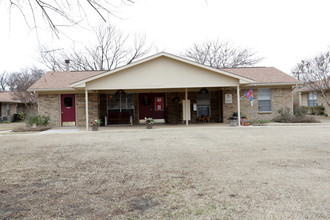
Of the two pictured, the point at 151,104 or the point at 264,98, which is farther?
the point at 151,104

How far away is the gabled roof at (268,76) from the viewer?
53.3ft

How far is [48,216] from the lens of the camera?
127 inches

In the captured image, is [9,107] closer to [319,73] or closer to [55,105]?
[55,105]

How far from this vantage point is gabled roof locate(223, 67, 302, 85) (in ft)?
53.3

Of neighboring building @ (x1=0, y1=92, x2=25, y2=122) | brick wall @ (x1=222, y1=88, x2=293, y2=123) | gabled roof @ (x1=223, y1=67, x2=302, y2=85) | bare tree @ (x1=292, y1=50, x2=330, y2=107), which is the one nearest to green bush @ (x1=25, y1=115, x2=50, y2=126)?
brick wall @ (x1=222, y1=88, x2=293, y2=123)

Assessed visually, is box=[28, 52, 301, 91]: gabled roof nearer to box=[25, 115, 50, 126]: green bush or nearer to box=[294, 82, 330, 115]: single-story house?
box=[25, 115, 50, 126]: green bush

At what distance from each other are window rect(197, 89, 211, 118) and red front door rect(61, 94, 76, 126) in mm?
7935

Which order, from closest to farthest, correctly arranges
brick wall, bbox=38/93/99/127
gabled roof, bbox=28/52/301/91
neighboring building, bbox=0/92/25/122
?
1. gabled roof, bbox=28/52/301/91
2. brick wall, bbox=38/93/99/127
3. neighboring building, bbox=0/92/25/122

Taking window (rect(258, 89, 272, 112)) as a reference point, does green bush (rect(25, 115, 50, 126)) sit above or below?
below

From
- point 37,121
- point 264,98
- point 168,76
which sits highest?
point 168,76

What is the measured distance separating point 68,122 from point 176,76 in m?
7.57

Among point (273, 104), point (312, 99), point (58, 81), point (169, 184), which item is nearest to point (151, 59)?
point (58, 81)

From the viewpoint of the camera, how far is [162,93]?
59.3 feet

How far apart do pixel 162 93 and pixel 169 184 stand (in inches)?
546
